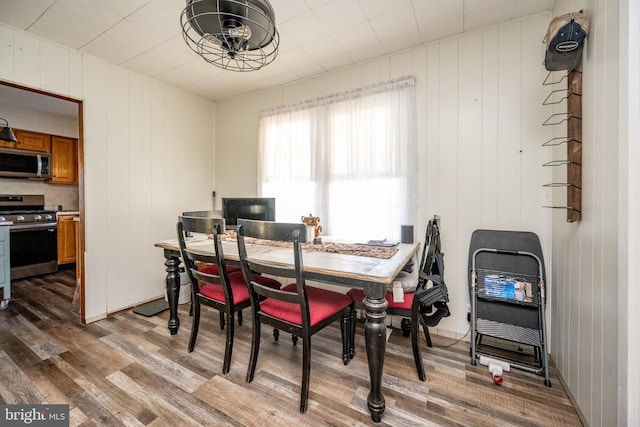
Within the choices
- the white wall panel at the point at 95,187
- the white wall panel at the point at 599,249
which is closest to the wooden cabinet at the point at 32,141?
the white wall panel at the point at 95,187

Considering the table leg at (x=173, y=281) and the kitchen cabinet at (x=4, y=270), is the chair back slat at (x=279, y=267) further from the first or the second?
the kitchen cabinet at (x=4, y=270)

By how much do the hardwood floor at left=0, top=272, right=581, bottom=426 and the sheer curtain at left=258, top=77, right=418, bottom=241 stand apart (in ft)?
3.62

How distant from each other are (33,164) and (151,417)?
4.64 meters

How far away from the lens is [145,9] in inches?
78.2

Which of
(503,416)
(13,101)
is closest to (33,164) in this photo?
(13,101)

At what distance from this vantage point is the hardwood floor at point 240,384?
143 cm

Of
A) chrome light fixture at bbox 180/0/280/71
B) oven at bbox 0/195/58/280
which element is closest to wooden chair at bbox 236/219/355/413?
chrome light fixture at bbox 180/0/280/71

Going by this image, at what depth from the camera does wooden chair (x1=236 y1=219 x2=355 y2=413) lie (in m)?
1.42

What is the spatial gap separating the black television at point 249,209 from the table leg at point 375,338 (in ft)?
5.32

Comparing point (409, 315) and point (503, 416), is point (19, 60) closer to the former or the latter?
point (409, 315)

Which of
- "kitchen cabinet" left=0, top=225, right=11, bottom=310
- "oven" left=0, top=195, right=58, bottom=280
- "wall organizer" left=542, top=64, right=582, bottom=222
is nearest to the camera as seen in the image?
"wall organizer" left=542, top=64, right=582, bottom=222

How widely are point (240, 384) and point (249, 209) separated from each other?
1631mm

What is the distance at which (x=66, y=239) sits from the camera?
429cm

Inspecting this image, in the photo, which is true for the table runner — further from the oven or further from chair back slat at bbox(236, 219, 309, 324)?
the oven
